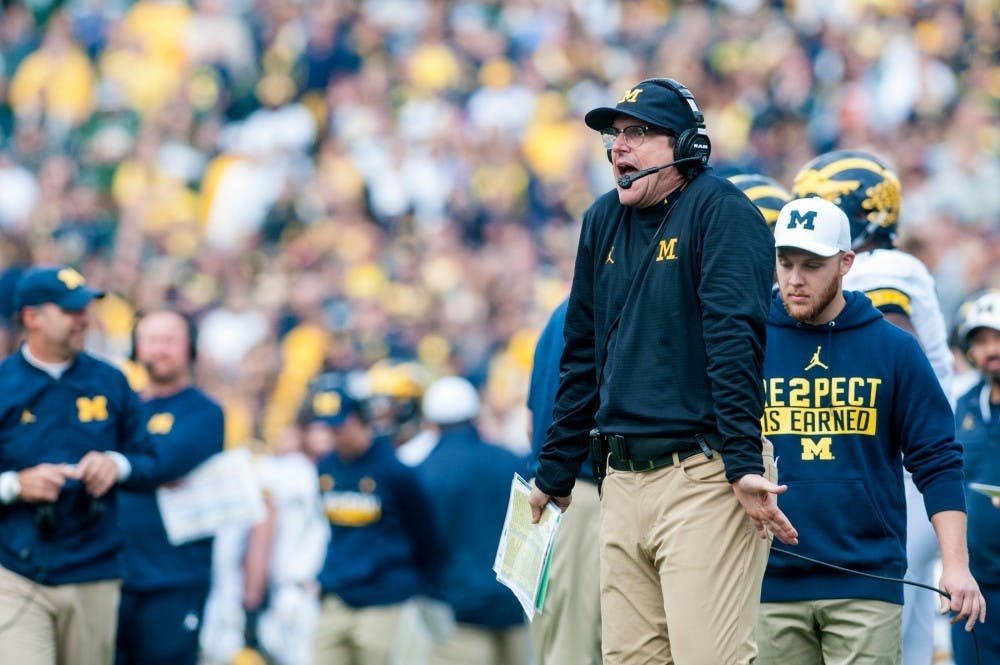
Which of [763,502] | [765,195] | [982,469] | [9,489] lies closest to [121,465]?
[9,489]

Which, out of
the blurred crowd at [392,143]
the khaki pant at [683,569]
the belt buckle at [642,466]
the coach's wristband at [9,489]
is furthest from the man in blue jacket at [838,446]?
the blurred crowd at [392,143]

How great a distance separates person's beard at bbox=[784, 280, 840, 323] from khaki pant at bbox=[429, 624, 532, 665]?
4.16m

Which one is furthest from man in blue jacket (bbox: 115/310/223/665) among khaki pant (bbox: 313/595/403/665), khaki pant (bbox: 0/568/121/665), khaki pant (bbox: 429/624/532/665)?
khaki pant (bbox: 429/624/532/665)

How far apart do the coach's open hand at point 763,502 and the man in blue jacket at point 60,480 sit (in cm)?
362

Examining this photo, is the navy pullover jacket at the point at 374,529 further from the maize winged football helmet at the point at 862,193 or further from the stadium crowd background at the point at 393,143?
the stadium crowd background at the point at 393,143

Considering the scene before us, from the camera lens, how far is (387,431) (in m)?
11.4

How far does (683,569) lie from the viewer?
5.41m

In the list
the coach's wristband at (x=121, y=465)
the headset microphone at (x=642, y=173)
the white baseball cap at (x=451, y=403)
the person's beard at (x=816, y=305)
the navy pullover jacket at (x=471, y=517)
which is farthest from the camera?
the white baseball cap at (x=451, y=403)

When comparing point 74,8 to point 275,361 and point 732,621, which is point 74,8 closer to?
point 275,361

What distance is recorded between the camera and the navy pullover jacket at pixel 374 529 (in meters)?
9.83

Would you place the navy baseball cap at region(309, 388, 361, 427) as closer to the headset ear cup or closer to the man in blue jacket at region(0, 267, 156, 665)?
the man in blue jacket at region(0, 267, 156, 665)

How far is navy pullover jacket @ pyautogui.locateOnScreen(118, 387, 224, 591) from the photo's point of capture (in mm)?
8945

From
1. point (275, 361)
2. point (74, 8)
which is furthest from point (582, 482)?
point (74, 8)

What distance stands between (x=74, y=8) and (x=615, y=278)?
17950 mm
